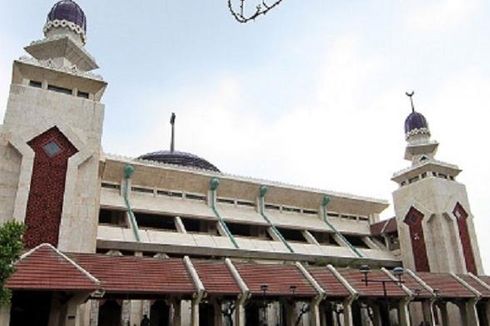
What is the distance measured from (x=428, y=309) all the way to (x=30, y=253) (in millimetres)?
19913

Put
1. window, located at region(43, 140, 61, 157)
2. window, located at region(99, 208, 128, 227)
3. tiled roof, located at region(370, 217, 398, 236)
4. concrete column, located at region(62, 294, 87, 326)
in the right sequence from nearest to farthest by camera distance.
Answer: concrete column, located at region(62, 294, 87, 326), window, located at region(43, 140, 61, 157), window, located at region(99, 208, 128, 227), tiled roof, located at region(370, 217, 398, 236)

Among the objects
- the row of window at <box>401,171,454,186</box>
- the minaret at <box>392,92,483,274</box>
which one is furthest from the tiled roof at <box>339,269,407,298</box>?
the row of window at <box>401,171,454,186</box>

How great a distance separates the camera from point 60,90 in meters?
24.0

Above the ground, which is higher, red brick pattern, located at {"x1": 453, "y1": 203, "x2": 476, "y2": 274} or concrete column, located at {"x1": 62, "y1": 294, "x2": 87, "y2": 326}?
red brick pattern, located at {"x1": 453, "y1": 203, "x2": 476, "y2": 274}

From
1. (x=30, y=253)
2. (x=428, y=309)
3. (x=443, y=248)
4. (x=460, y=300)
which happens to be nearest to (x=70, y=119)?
(x=30, y=253)

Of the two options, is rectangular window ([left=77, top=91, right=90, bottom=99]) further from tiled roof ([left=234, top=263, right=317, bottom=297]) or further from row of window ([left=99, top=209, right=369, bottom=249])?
tiled roof ([left=234, top=263, right=317, bottom=297])

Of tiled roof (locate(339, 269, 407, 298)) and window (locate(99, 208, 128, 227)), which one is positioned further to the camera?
window (locate(99, 208, 128, 227))

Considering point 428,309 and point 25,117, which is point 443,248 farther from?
point 25,117

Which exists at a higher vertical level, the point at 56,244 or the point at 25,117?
the point at 25,117

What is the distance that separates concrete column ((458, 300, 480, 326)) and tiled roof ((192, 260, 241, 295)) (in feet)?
48.1

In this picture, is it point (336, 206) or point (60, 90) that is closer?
point (60, 90)

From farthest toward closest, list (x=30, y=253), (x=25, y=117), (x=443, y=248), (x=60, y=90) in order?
(x=443, y=248) < (x=60, y=90) < (x=25, y=117) < (x=30, y=253)

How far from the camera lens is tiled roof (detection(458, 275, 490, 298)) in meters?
25.8

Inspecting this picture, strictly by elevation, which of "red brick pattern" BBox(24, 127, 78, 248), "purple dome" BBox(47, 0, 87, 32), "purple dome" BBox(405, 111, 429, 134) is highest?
"purple dome" BBox(47, 0, 87, 32)
